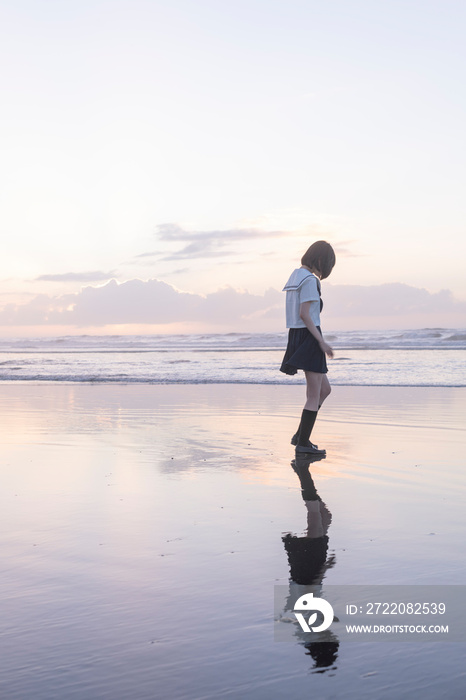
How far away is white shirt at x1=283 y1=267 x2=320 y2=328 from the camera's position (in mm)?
6363

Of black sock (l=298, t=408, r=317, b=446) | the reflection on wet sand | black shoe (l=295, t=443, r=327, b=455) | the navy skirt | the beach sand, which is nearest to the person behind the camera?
the beach sand

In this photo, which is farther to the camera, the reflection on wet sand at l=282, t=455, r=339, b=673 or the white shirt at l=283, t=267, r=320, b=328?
the white shirt at l=283, t=267, r=320, b=328

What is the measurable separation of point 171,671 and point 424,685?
2.42 ft

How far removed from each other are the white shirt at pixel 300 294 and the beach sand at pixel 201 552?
3.95ft

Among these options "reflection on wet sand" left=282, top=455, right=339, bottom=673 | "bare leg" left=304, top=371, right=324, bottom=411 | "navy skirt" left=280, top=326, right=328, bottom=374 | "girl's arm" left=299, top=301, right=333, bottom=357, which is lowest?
"reflection on wet sand" left=282, top=455, right=339, bottom=673

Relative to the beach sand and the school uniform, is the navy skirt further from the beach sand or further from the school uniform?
the beach sand

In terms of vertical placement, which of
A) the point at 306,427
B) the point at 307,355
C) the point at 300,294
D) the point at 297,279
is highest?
the point at 297,279

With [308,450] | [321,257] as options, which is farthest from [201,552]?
[321,257]

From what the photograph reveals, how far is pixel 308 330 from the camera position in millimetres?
6426

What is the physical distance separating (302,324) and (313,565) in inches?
142

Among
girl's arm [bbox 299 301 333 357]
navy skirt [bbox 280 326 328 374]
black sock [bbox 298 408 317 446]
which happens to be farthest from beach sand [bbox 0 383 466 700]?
girl's arm [bbox 299 301 333 357]

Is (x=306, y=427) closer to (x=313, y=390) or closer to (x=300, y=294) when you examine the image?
(x=313, y=390)

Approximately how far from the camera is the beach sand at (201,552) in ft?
6.82

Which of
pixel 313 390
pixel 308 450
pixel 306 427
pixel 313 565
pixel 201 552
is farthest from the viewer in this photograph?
pixel 313 390
